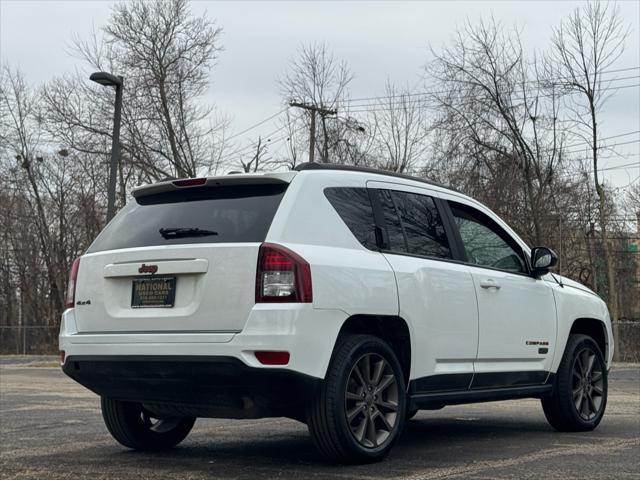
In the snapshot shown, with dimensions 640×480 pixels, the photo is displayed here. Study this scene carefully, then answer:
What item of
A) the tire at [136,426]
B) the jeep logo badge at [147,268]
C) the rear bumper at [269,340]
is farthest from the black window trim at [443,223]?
the tire at [136,426]

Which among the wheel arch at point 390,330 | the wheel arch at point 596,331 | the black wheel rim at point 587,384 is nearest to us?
the wheel arch at point 390,330

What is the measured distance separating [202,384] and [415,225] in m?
1.98

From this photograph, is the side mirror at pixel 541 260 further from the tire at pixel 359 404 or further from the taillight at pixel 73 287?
the taillight at pixel 73 287

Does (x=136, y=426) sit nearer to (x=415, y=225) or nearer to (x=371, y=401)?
(x=371, y=401)

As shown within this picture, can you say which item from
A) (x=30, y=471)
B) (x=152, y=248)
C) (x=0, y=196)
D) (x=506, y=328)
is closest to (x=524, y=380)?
(x=506, y=328)

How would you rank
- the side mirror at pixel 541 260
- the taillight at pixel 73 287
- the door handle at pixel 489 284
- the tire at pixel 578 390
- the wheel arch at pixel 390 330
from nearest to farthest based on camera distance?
the wheel arch at pixel 390 330
the taillight at pixel 73 287
the door handle at pixel 489 284
the side mirror at pixel 541 260
the tire at pixel 578 390

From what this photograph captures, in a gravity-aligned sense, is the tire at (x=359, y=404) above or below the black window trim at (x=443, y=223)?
below

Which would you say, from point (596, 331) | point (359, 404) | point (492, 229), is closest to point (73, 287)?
point (359, 404)

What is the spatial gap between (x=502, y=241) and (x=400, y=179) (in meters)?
1.31

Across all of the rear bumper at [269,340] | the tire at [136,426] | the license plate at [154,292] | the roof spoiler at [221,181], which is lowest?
the tire at [136,426]

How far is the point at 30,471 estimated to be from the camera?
19.2ft

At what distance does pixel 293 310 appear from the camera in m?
5.40

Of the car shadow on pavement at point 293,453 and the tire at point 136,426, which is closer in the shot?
the car shadow on pavement at point 293,453

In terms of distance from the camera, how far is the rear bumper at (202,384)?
545 centimetres
